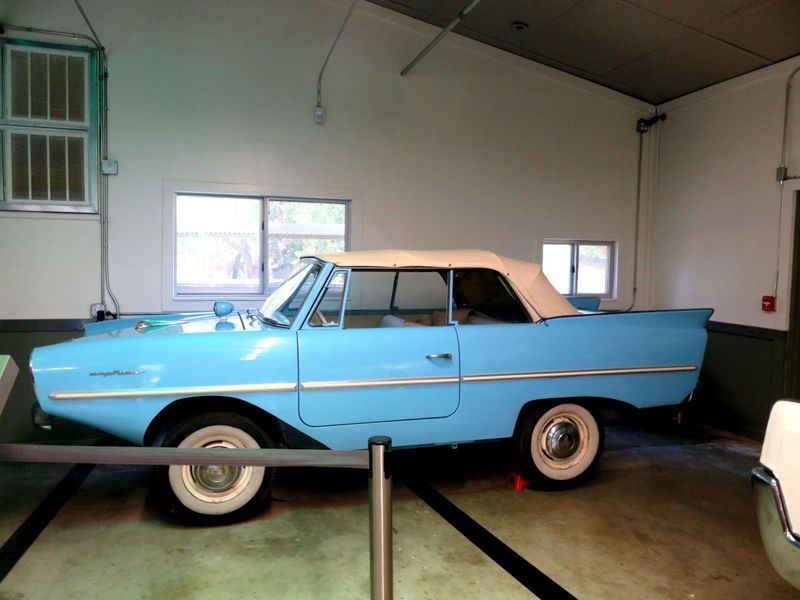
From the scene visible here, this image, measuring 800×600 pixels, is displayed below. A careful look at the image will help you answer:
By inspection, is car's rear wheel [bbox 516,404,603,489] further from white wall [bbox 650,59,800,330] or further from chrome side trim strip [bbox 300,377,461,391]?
white wall [bbox 650,59,800,330]

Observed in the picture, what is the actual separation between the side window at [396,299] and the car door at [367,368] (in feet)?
0.29

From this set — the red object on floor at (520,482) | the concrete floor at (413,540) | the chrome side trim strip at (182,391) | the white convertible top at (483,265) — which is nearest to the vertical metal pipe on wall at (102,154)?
the concrete floor at (413,540)

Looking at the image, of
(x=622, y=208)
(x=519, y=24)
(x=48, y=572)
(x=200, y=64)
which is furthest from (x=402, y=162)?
(x=48, y=572)

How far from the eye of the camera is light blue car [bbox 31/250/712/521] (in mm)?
3400

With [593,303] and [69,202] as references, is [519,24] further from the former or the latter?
[69,202]

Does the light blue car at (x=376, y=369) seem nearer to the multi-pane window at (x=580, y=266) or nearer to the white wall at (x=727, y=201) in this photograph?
the white wall at (x=727, y=201)

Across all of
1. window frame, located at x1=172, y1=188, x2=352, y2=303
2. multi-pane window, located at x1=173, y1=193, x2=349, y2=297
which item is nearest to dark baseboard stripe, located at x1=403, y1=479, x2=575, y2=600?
window frame, located at x1=172, y1=188, x2=352, y2=303

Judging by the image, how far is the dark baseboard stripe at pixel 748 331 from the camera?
549cm

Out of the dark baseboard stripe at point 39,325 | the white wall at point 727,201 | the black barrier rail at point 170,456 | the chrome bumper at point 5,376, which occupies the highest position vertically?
Answer: the white wall at point 727,201

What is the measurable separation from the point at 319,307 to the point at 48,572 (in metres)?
2.05

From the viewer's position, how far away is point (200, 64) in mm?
5559

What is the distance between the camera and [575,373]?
13.4ft

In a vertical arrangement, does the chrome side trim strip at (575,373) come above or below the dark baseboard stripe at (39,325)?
below

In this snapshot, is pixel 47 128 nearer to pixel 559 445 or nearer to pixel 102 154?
pixel 102 154
